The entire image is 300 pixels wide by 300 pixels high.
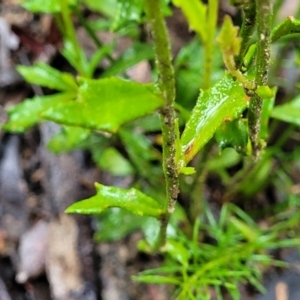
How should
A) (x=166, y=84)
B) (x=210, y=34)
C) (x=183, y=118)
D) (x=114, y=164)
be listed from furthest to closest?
(x=114, y=164) < (x=183, y=118) < (x=210, y=34) < (x=166, y=84)

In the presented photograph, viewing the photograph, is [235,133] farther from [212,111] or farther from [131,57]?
[131,57]

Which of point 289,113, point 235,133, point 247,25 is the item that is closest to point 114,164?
point 289,113

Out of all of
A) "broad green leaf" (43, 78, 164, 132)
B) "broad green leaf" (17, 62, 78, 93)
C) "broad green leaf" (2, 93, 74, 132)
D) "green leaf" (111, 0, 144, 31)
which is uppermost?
"broad green leaf" (43, 78, 164, 132)

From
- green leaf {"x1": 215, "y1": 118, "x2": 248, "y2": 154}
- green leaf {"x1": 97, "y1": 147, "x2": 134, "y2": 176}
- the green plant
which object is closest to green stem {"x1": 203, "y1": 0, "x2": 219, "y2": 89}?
the green plant

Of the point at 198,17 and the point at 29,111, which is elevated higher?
the point at 198,17

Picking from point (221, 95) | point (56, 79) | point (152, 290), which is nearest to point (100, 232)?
point (152, 290)

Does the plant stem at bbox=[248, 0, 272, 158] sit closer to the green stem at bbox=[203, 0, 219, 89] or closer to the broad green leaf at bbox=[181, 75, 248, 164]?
the broad green leaf at bbox=[181, 75, 248, 164]

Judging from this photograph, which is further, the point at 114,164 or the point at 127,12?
the point at 114,164
